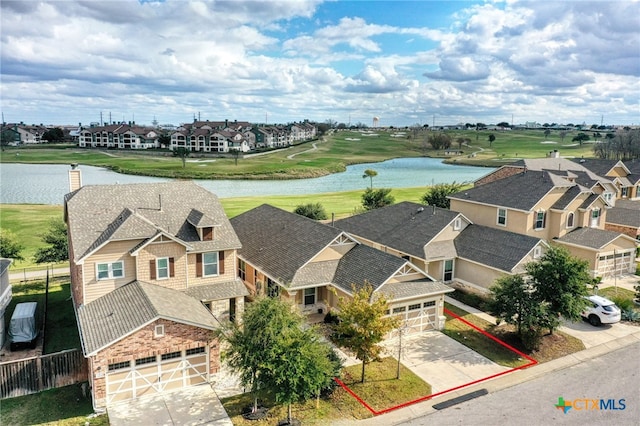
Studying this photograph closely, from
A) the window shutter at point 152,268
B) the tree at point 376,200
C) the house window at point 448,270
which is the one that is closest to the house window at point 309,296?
the window shutter at point 152,268

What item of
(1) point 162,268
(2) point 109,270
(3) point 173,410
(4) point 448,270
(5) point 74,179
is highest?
(5) point 74,179

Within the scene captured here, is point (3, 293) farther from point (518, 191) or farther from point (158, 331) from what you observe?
point (518, 191)

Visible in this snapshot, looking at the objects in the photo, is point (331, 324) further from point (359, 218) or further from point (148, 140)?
point (148, 140)

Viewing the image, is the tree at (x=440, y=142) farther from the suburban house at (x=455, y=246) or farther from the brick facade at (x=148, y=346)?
the brick facade at (x=148, y=346)

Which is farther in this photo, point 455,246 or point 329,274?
point 455,246

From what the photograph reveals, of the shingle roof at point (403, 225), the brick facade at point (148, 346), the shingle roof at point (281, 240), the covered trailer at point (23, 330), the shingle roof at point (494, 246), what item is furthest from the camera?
the shingle roof at point (403, 225)

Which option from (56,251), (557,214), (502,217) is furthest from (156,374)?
(557,214)
